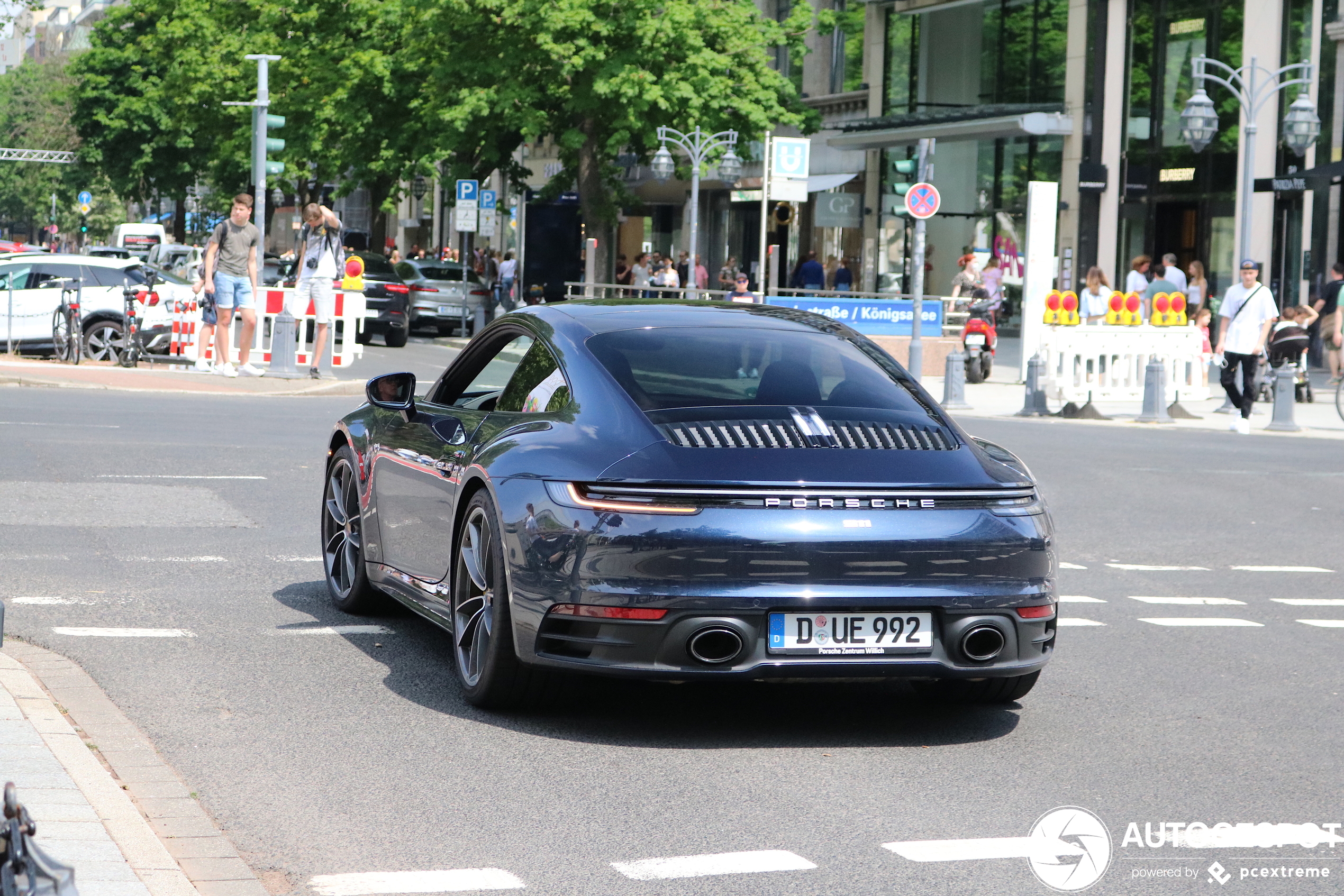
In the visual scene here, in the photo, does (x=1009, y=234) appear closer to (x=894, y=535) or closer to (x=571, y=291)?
(x=571, y=291)

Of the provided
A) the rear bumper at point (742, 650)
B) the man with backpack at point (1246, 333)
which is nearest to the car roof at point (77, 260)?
the man with backpack at point (1246, 333)

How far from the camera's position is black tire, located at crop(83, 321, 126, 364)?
2617cm

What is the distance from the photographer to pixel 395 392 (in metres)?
7.66

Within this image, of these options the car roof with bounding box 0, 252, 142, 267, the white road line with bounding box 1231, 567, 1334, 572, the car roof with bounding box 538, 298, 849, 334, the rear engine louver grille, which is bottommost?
the white road line with bounding box 1231, 567, 1334, 572

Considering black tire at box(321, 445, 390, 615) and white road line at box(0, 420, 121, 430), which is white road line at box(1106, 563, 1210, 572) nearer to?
black tire at box(321, 445, 390, 615)

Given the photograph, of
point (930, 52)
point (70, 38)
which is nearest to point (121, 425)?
point (930, 52)

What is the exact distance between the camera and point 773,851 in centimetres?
490

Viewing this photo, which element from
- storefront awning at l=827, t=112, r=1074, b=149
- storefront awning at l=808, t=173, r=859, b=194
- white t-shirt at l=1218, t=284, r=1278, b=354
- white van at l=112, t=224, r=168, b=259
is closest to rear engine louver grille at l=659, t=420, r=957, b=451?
white t-shirt at l=1218, t=284, r=1278, b=354

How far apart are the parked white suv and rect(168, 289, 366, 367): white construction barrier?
485 mm

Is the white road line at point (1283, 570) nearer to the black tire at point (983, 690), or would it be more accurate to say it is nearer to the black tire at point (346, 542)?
the black tire at point (983, 690)

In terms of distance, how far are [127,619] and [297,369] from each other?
16.3 meters

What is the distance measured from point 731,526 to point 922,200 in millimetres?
21666

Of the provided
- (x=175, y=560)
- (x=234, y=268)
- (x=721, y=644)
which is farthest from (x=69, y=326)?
(x=721, y=644)

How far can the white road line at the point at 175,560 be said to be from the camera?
9672 millimetres
